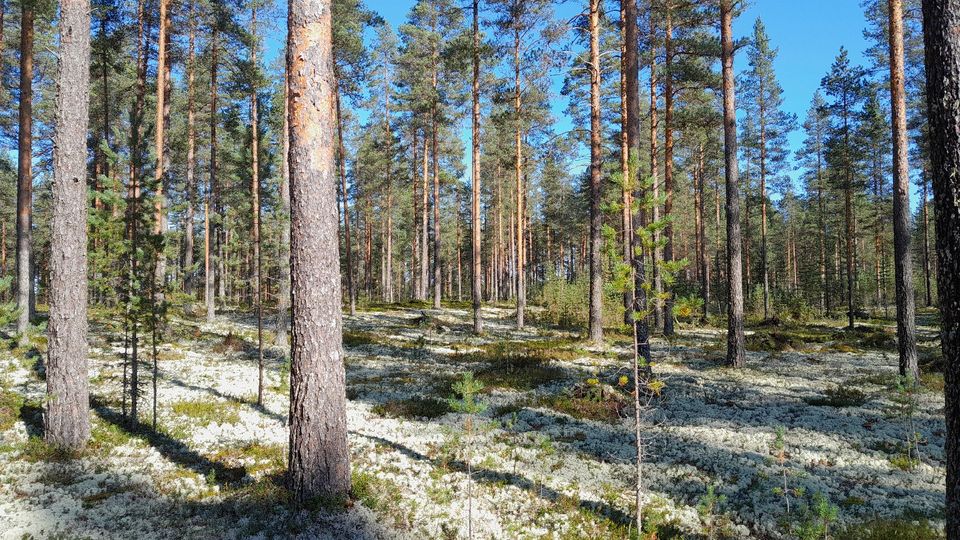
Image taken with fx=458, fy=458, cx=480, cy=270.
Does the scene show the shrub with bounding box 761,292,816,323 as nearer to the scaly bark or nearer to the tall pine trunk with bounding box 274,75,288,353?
the scaly bark

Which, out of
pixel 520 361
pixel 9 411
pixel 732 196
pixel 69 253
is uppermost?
pixel 732 196

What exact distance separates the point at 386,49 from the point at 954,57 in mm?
34718

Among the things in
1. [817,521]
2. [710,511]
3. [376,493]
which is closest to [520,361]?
[376,493]

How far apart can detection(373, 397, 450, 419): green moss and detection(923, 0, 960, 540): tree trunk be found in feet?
26.8

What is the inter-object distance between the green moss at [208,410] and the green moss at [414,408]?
2.95 m

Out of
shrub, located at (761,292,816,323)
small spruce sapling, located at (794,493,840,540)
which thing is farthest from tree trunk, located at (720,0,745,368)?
shrub, located at (761,292,816,323)

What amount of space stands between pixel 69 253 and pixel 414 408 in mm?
6852

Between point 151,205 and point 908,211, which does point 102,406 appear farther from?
point 908,211

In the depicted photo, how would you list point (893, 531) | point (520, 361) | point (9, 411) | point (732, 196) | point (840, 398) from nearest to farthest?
1. point (893, 531)
2. point (9, 411)
3. point (840, 398)
4. point (732, 196)
5. point (520, 361)

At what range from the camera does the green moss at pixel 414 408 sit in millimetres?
9936

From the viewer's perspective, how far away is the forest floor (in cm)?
548

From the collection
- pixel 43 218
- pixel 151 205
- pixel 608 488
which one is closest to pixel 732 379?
pixel 608 488

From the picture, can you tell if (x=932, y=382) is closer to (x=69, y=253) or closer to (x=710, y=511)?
(x=710, y=511)

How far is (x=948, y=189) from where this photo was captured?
10.6 feet
